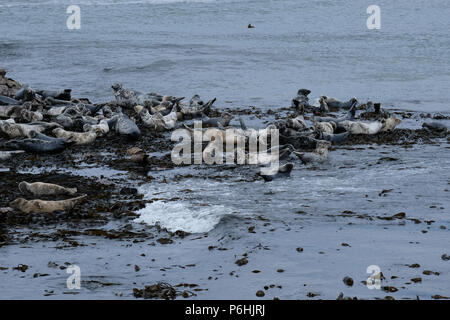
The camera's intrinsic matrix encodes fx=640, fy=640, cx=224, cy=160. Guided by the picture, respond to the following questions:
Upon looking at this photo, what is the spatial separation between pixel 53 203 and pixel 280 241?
2.88m

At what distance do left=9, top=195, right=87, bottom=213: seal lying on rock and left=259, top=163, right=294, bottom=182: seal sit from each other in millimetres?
2700

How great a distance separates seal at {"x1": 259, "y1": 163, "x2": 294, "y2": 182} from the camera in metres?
8.84

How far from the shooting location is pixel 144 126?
41.0ft

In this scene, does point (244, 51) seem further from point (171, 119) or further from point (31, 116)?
point (31, 116)

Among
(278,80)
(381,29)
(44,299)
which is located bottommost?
(44,299)

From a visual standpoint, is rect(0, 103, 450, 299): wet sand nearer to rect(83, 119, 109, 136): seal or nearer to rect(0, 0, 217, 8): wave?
rect(83, 119, 109, 136): seal

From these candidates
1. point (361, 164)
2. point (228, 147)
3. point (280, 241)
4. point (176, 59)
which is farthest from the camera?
point (176, 59)

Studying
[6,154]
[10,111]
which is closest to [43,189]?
[6,154]

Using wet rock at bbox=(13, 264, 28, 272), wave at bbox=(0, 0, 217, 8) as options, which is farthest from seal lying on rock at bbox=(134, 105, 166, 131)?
wave at bbox=(0, 0, 217, 8)

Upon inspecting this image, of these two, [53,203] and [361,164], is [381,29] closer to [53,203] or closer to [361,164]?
[361,164]

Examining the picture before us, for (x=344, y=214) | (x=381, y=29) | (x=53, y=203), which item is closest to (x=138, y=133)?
(x=53, y=203)

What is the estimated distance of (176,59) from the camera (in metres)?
23.1

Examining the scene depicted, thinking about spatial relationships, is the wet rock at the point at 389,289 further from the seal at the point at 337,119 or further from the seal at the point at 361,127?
the seal at the point at 337,119

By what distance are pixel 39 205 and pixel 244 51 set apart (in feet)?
59.5
